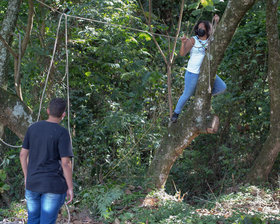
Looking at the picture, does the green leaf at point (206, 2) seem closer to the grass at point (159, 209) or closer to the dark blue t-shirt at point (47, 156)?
the dark blue t-shirt at point (47, 156)

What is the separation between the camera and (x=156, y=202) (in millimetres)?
4793

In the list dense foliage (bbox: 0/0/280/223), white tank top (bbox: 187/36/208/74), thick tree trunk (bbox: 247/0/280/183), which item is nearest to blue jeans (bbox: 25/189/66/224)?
dense foliage (bbox: 0/0/280/223)

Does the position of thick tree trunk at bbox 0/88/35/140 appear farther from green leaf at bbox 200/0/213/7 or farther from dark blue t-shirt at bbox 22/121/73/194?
green leaf at bbox 200/0/213/7

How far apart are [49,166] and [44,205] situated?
0.35 m

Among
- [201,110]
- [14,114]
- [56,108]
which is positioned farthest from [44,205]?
[201,110]

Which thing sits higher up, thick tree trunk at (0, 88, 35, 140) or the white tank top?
the white tank top

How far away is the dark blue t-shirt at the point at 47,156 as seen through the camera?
2986 millimetres

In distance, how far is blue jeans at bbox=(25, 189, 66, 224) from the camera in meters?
3.03

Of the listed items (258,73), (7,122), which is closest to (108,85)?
(7,122)

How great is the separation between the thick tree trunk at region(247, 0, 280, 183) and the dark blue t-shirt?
3928mm

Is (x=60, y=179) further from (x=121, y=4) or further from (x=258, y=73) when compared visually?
(x=258, y=73)

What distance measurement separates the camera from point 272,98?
18.8ft

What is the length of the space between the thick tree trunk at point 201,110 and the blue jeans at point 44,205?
7.11 ft

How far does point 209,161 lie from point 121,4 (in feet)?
11.4
